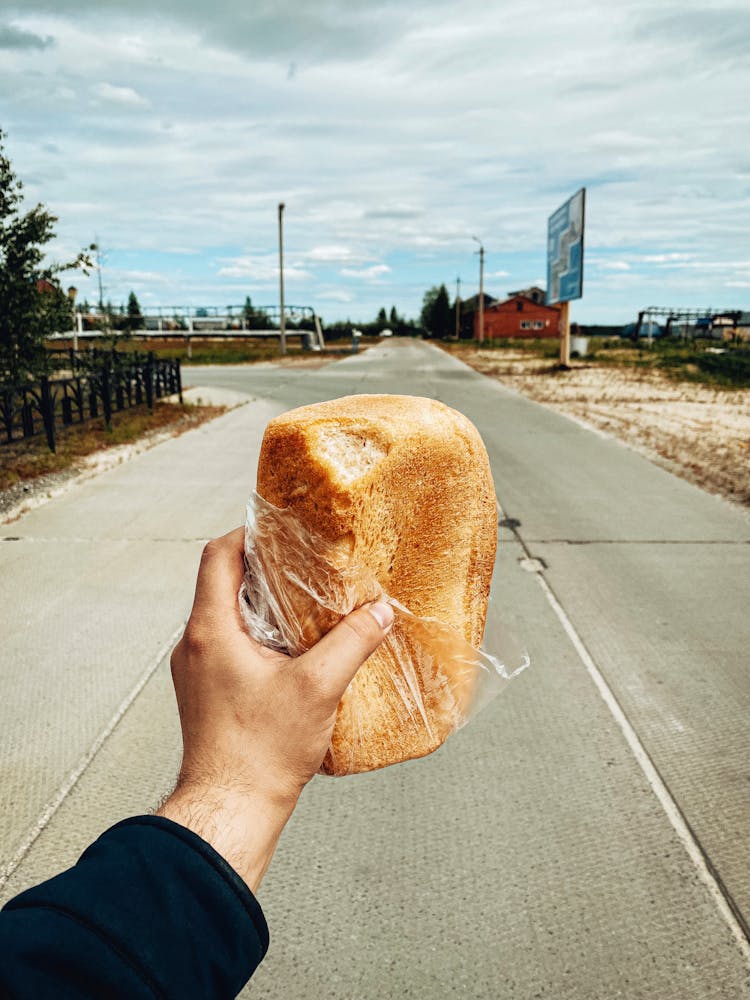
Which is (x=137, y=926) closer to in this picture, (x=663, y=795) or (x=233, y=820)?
(x=233, y=820)

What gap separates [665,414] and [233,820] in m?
15.7

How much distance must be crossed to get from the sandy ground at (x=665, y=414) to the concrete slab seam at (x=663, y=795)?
15.6 ft

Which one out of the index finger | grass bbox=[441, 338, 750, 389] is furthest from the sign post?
the index finger

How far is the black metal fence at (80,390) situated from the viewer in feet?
31.2

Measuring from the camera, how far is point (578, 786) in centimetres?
295

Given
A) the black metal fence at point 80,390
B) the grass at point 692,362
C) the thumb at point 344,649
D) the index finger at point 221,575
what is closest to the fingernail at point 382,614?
the thumb at point 344,649

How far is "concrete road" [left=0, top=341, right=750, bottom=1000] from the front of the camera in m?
2.15

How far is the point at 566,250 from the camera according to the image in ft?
89.6

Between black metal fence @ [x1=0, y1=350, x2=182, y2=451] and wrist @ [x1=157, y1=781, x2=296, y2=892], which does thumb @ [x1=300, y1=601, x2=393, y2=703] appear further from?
black metal fence @ [x1=0, y1=350, x2=182, y2=451]

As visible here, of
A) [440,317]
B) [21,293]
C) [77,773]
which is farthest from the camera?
[440,317]

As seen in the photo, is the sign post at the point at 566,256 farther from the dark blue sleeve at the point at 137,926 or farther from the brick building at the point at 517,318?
the brick building at the point at 517,318

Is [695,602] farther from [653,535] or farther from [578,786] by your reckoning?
[578,786]

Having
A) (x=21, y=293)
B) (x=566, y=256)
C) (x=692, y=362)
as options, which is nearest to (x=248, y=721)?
(x=21, y=293)

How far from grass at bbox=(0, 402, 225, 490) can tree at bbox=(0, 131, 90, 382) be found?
1.08m
